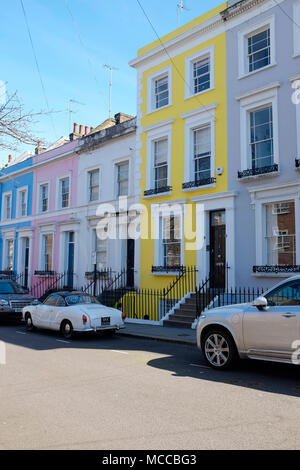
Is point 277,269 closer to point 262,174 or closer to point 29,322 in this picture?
point 262,174

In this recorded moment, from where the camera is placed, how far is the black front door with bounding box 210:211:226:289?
1491 cm

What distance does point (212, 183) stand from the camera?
1521 cm

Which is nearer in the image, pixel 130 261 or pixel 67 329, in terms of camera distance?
pixel 67 329

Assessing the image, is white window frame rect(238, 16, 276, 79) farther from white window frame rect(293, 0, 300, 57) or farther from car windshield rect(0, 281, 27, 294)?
car windshield rect(0, 281, 27, 294)

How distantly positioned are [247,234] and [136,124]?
814 centimetres

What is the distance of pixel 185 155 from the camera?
54.0ft

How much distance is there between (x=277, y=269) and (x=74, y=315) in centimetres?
633

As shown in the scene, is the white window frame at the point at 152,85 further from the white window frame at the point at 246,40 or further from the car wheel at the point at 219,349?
the car wheel at the point at 219,349

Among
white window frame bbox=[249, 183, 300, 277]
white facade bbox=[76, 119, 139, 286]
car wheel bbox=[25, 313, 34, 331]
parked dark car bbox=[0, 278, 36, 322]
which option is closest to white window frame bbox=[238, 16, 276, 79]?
white window frame bbox=[249, 183, 300, 277]

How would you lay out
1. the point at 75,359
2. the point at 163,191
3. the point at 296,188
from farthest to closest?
the point at 163,191 < the point at 296,188 < the point at 75,359

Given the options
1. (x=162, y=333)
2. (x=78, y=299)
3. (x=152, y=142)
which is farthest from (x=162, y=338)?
(x=152, y=142)

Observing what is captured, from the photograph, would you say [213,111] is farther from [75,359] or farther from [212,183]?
[75,359]
